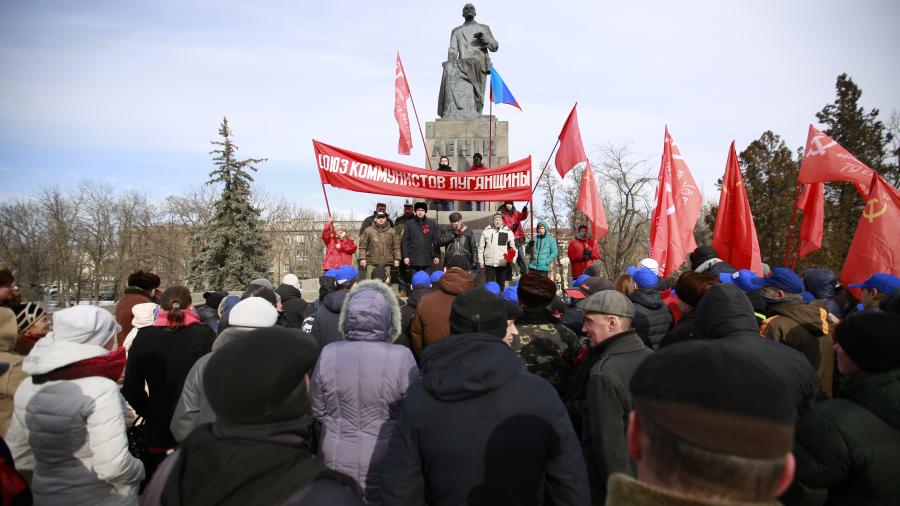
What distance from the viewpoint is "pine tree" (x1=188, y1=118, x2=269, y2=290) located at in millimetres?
30016

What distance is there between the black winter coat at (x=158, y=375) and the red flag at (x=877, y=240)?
731 centimetres

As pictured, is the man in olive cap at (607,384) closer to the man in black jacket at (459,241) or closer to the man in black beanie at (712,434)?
the man in black beanie at (712,434)

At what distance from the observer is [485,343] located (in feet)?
8.12

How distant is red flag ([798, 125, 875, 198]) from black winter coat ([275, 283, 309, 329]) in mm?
7186

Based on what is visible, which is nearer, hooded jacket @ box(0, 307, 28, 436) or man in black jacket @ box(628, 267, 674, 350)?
hooded jacket @ box(0, 307, 28, 436)

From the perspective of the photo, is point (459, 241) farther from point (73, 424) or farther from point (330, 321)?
point (73, 424)

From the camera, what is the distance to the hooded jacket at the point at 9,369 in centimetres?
314

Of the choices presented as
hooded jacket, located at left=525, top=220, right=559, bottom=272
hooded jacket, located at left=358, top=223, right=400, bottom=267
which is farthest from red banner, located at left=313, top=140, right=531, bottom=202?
hooded jacket, located at left=525, top=220, right=559, bottom=272

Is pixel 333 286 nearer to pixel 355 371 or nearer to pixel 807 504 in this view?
pixel 355 371

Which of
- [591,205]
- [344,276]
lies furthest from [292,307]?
[591,205]

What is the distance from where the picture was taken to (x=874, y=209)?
707 centimetres

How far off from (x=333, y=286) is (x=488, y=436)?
5.20 metres

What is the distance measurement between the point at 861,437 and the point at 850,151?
3103 cm

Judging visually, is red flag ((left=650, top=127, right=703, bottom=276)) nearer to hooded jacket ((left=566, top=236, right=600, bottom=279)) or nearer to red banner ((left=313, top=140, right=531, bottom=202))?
hooded jacket ((left=566, top=236, right=600, bottom=279))
